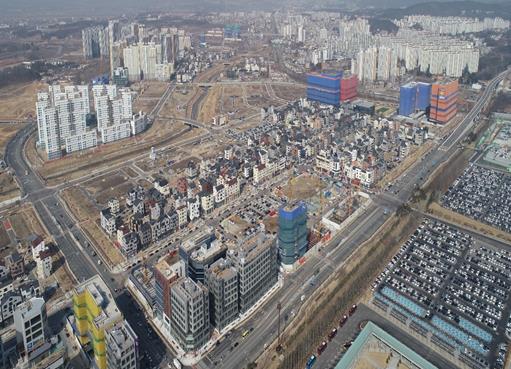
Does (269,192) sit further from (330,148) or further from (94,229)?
(94,229)

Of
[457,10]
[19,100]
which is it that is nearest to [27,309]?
[19,100]

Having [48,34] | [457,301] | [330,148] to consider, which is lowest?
[457,301]

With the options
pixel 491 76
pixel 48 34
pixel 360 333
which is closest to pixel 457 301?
pixel 360 333

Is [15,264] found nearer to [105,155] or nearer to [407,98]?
[105,155]

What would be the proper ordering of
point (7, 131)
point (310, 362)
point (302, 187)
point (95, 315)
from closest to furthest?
point (95, 315) → point (310, 362) → point (302, 187) → point (7, 131)

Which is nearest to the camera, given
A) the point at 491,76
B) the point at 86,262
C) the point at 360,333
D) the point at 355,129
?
the point at 360,333

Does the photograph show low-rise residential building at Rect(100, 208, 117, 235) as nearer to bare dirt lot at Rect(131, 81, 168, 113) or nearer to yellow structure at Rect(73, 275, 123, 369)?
yellow structure at Rect(73, 275, 123, 369)

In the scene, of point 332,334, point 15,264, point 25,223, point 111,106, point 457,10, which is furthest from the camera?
point 457,10

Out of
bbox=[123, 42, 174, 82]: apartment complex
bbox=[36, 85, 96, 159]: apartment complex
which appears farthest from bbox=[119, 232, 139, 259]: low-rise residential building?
bbox=[123, 42, 174, 82]: apartment complex
